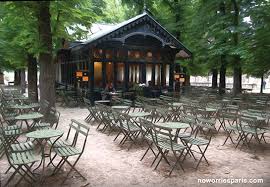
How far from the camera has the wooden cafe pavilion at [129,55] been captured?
610 inches

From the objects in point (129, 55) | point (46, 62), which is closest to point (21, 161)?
point (46, 62)

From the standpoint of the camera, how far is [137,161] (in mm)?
6312

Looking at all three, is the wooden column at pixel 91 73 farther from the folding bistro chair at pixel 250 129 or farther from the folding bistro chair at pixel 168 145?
the folding bistro chair at pixel 168 145

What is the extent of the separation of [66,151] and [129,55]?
39.7 feet

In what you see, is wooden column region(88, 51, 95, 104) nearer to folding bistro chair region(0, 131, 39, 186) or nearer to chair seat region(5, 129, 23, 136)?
chair seat region(5, 129, 23, 136)

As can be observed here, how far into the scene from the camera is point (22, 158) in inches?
189

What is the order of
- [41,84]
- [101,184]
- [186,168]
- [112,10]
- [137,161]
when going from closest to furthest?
1. [101,184]
2. [186,168]
3. [137,161]
4. [41,84]
5. [112,10]

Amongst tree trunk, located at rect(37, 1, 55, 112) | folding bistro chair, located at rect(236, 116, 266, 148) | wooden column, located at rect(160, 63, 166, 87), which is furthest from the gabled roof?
folding bistro chair, located at rect(236, 116, 266, 148)

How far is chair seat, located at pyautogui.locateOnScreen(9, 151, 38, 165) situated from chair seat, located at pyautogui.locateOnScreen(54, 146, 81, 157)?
18.9 inches

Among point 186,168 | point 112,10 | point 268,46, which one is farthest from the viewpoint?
point 112,10

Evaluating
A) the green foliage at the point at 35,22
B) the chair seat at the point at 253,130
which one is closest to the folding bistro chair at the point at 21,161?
the green foliage at the point at 35,22

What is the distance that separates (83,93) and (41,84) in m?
7.16

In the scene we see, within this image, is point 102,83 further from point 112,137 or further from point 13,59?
point 112,137

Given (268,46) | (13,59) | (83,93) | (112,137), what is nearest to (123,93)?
(83,93)
